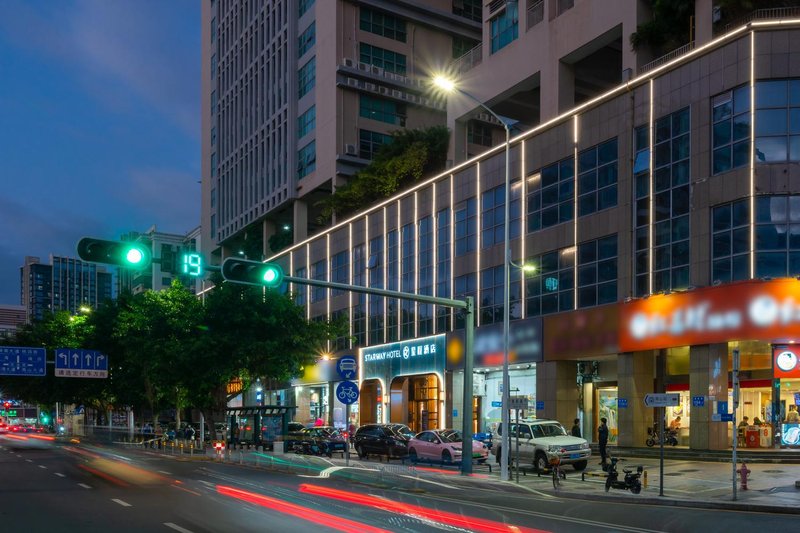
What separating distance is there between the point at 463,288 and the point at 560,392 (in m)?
10.6

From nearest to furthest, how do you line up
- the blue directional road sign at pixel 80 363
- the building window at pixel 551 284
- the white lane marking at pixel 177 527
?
the white lane marking at pixel 177 527
the building window at pixel 551 284
the blue directional road sign at pixel 80 363

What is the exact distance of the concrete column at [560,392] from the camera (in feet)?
144

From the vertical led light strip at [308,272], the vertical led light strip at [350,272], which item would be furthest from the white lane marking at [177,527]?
the vertical led light strip at [308,272]

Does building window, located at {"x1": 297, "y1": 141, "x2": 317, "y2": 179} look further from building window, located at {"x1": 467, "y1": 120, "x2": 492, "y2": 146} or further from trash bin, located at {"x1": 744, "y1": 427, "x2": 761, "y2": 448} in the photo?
trash bin, located at {"x1": 744, "y1": 427, "x2": 761, "y2": 448}

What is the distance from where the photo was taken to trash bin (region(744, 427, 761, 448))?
3469cm

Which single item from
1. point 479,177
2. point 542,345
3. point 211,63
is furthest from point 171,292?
point 211,63

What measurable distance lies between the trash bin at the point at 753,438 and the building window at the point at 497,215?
55.1ft

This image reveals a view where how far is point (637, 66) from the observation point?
41.5m

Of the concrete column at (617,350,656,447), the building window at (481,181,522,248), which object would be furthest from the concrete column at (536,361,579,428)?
the building window at (481,181,522,248)

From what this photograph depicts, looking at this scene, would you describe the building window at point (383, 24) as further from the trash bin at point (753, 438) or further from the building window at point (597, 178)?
the trash bin at point (753, 438)

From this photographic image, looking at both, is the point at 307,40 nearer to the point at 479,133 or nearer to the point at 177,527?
the point at 479,133

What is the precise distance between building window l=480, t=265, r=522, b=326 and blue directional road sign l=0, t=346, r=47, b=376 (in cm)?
3577

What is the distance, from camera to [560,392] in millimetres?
44000

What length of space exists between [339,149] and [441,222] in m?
19.4
